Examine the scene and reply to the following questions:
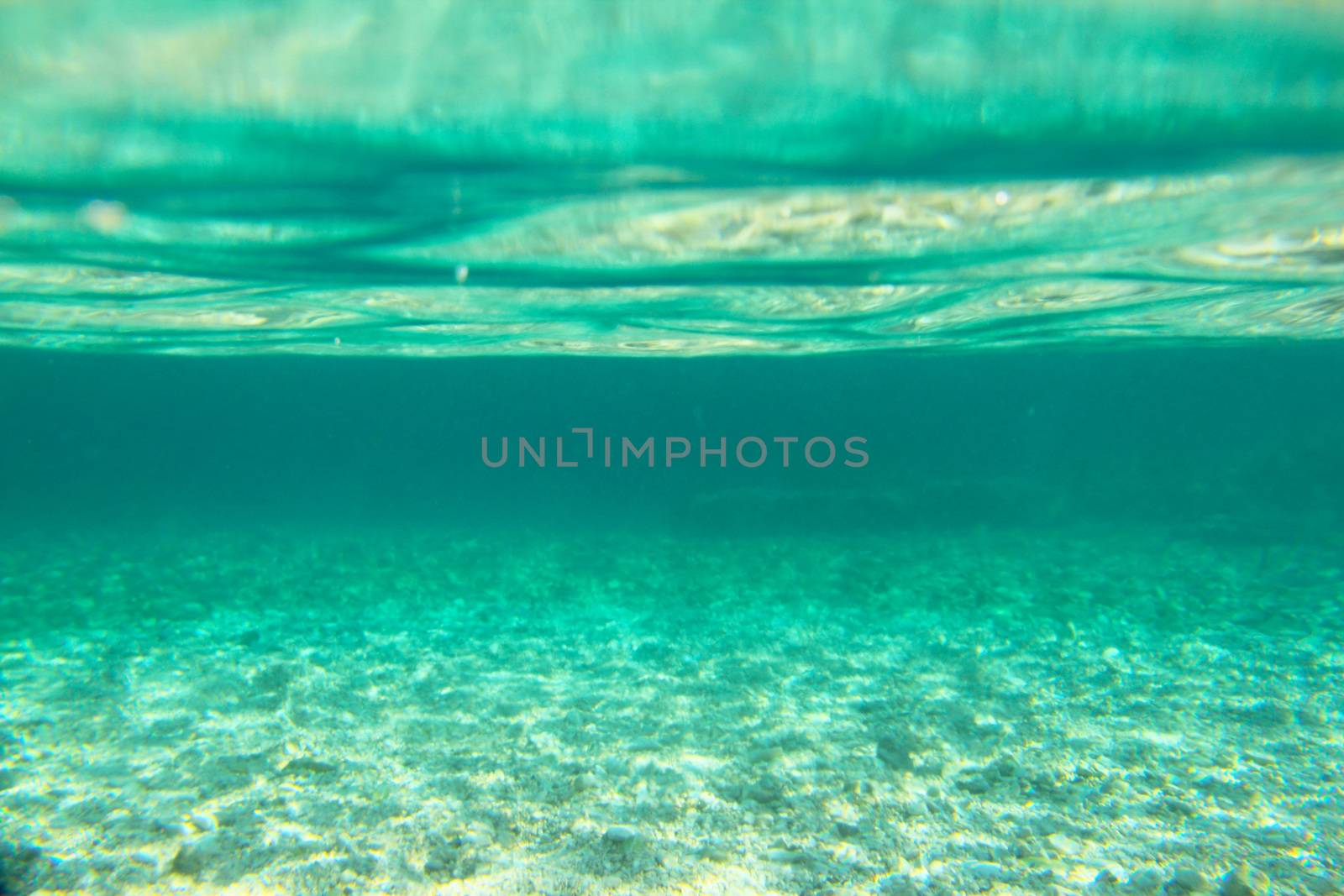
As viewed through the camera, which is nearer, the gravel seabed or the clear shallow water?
the clear shallow water

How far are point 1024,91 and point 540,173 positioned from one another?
13.2 feet

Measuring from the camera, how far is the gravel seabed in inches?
187

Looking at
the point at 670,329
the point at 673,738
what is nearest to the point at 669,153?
the point at 673,738

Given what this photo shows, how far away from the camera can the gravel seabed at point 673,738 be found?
4738 millimetres

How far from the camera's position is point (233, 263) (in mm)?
9422

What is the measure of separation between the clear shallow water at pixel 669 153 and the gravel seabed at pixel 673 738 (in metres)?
5.23

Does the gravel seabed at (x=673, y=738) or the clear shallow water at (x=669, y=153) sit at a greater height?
the clear shallow water at (x=669, y=153)

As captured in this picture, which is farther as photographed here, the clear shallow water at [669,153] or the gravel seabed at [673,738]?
the gravel seabed at [673,738]

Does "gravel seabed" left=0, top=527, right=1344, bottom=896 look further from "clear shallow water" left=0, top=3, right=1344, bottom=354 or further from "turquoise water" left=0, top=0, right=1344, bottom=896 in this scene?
"clear shallow water" left=0, top=3, right=1344, bottom=354

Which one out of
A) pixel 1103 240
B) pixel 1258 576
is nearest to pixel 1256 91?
pixel 1103 240

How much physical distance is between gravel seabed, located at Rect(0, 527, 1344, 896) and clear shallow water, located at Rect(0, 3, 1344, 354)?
5.23 m

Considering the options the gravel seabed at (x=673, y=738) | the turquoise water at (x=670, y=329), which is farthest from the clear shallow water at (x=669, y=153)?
the gravel seabed at (x=673, y=738)

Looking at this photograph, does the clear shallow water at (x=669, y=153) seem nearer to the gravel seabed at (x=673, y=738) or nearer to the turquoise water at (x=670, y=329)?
the turquoise water at (x=670, y=329)

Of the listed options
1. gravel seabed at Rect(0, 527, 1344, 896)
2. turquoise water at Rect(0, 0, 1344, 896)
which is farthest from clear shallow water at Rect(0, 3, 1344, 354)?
gravel seabed at Rect(0, 527, 1344, 896)
